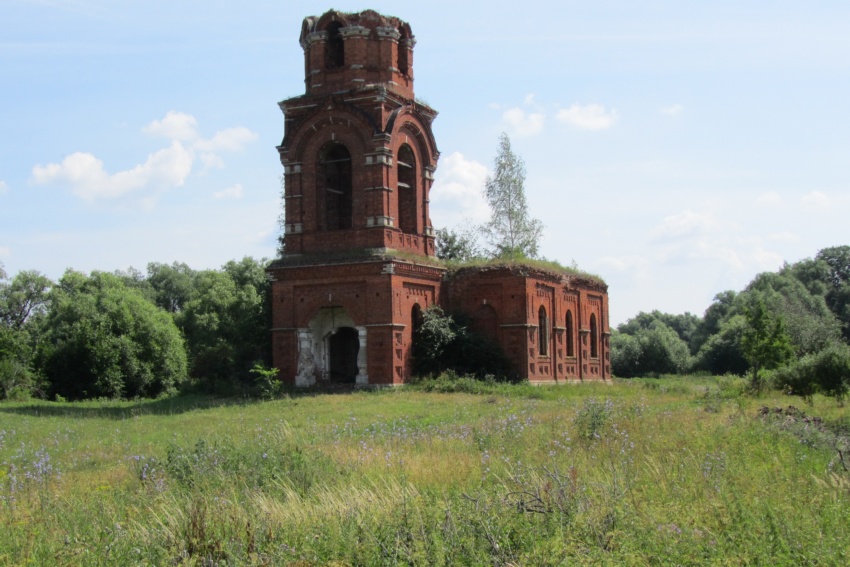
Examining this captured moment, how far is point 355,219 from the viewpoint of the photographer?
2989 centimetres

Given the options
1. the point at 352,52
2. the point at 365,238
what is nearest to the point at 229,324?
the point at 365,238

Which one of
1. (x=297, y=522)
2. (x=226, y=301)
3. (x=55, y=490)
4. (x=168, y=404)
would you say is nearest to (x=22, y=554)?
(x=297, y=522)

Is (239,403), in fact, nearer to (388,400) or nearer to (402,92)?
(388,400)

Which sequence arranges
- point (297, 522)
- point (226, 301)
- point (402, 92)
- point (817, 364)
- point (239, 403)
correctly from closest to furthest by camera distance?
point (297, 522)
point (817, 364)
point (239, 403)
point (402, 92)
point (226, 301)

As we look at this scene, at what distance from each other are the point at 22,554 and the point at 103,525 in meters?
1.02

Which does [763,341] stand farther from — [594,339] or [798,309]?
[798,309]

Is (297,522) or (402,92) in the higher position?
(402,92)

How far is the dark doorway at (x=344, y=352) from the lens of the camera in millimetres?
31359

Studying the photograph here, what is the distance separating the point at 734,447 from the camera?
11.8 meters

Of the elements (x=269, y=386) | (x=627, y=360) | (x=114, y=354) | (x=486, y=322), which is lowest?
(x=269, y=386)

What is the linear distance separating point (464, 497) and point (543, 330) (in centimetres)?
2507

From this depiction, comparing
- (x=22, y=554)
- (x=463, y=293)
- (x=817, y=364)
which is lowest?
(x=22, y=554)

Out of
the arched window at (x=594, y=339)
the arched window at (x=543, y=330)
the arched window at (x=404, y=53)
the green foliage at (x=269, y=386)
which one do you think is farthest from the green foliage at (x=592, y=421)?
the arched window at (x=594, y=339)

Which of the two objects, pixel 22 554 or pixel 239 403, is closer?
pixel 22 554
